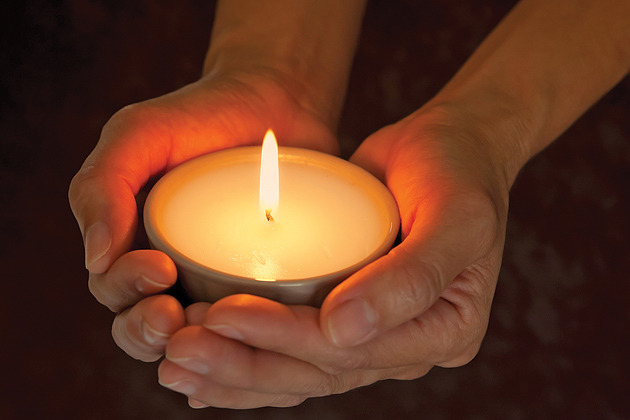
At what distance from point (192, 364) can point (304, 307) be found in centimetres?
12

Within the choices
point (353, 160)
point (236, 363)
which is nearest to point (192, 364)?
point (236, 363)

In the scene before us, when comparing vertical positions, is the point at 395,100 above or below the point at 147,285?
below

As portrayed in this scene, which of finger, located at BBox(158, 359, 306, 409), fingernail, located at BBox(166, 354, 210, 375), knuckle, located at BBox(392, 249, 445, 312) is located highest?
knuckle, located at BBox(392, 249, 445, 312)

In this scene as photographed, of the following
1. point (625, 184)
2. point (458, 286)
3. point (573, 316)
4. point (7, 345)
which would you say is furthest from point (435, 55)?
point (7, 345)

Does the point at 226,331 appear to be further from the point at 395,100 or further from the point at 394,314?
the point at 395,100

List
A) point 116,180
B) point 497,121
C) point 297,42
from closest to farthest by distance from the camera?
point 116,180 → point 497,121 → point 297,42

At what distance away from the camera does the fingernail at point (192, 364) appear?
576 mm

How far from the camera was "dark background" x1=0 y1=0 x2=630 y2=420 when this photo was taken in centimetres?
138

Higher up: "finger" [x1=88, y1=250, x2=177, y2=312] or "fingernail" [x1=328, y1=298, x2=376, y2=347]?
"fingernail" [x1=328, y1=298, x2=376, y2=347]

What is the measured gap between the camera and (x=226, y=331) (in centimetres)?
58

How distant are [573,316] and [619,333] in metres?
0.11

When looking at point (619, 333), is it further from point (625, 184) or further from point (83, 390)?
point (83, 390)

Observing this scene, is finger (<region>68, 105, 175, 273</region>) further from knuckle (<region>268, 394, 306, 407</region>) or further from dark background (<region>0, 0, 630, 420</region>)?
dark background (<region>0, 0, 630, 420</region>)

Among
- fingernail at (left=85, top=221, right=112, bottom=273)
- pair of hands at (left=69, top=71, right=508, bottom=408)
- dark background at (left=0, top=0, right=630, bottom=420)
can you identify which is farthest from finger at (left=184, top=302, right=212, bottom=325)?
dark background at (left=0, top=0, right=630, bottom=420)
